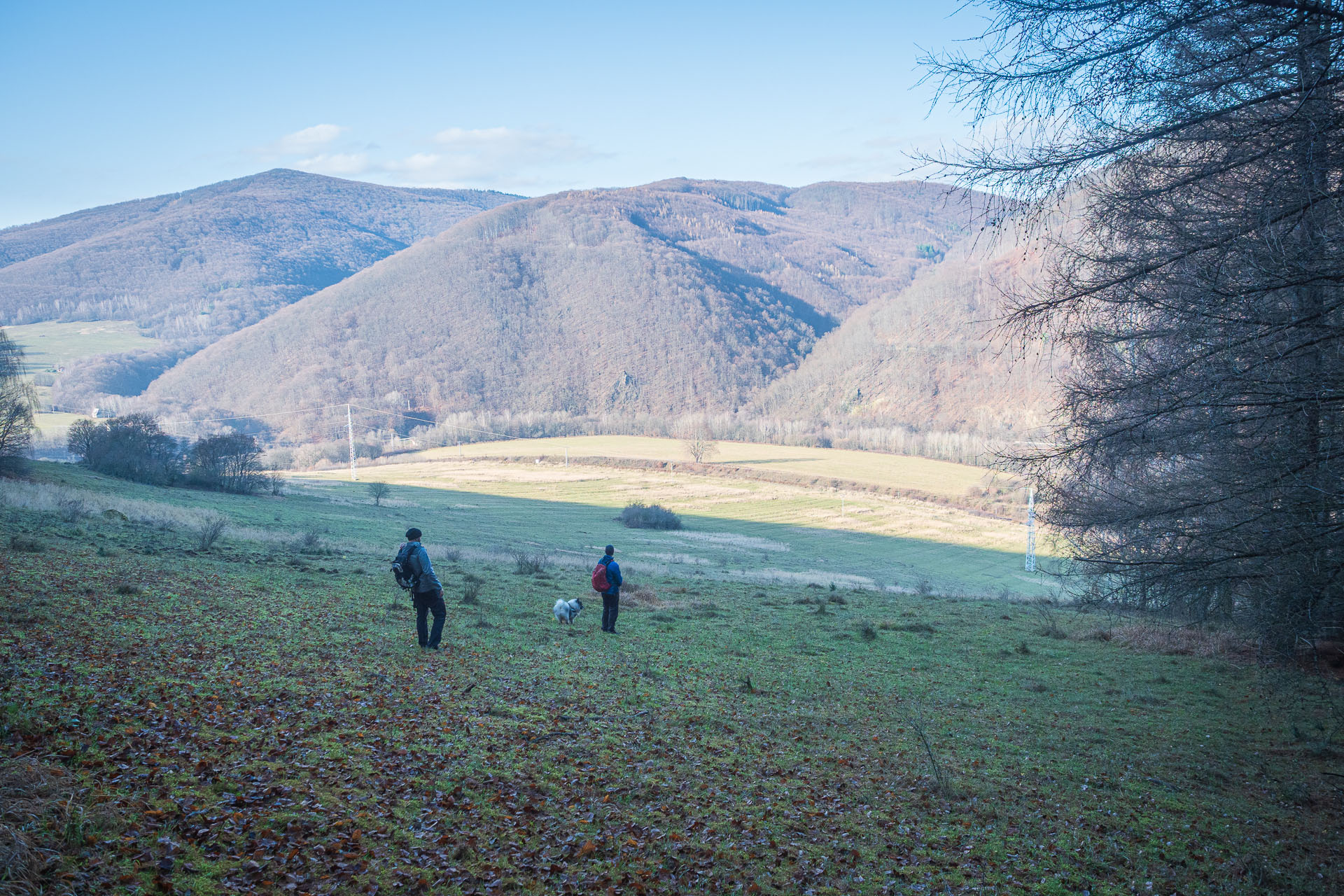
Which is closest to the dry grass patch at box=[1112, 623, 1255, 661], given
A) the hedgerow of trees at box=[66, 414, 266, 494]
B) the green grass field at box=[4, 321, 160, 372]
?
the hedgerow of trees at box=[66, 414, 266, 494]

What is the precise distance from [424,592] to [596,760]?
5107 mm

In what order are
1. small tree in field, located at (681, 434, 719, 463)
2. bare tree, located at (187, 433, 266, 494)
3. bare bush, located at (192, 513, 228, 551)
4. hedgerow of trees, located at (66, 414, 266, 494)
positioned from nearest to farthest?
bare bush, located at (192, 513, 228, 551), hedgerow of trees, located at (66, 414, 266, 494), bare tree, located at (187, 433, 266, 494), small tree in field, located at (681, 434, 719, 463)

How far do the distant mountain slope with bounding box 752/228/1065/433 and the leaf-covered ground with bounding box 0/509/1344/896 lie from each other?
86.7m

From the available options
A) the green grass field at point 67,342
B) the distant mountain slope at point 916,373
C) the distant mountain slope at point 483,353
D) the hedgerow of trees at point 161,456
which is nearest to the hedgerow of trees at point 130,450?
the hedgerow of trees at point 161,456

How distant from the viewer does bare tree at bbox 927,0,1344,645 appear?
18.3 ft

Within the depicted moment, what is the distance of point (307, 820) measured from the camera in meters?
5.19

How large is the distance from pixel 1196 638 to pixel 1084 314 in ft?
40.0

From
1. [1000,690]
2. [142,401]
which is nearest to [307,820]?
[1000,690]

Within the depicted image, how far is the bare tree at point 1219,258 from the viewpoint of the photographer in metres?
5.57

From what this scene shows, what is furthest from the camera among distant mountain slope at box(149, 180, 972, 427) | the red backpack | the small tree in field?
distant mountain slope at box(149, 180, 972, 427)

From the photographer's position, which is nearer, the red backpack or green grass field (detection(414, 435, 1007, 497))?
the red backpack

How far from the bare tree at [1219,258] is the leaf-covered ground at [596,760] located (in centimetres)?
231

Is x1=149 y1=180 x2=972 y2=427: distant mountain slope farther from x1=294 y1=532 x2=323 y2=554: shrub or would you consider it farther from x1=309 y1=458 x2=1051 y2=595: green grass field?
x1=294 y1=532 x2=323 y2=554: shrub

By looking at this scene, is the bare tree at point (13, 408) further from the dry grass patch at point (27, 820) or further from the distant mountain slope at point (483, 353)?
the distant mountain slope at point (483, 353)
